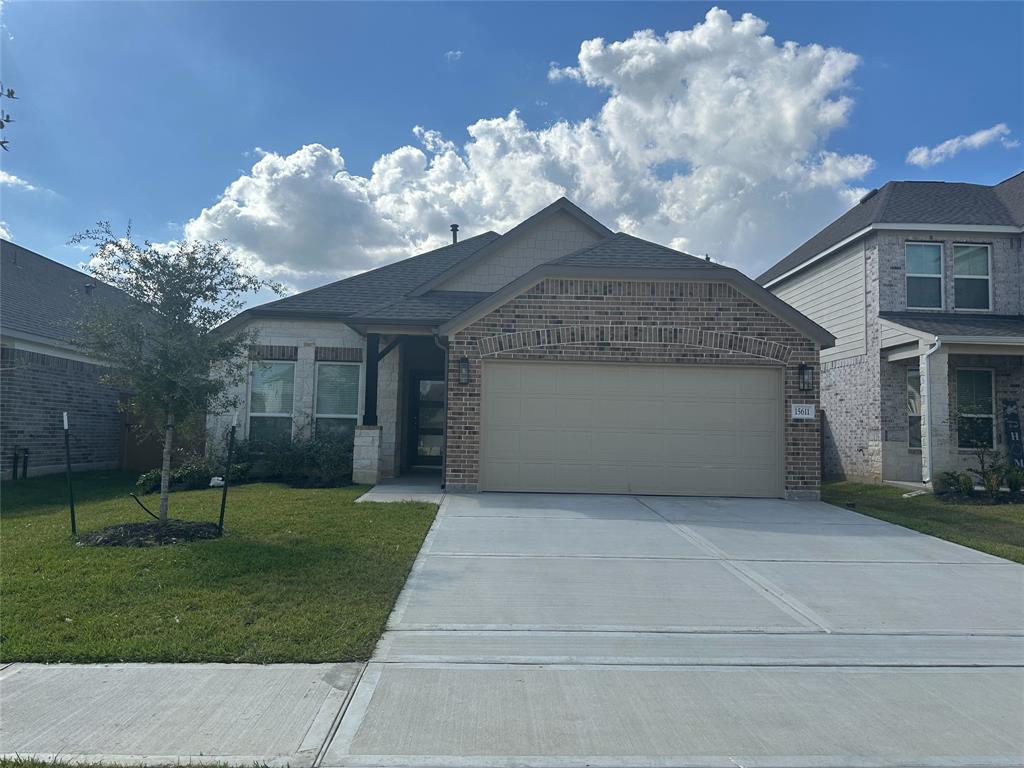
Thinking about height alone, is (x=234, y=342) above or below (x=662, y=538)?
above

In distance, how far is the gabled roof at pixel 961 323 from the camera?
44.3 ft

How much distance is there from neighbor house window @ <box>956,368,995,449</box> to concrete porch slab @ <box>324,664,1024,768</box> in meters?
12.0

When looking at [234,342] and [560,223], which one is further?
[560,223]

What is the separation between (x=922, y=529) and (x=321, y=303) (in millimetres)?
11624

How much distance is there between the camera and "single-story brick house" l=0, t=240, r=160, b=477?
14.2 meters

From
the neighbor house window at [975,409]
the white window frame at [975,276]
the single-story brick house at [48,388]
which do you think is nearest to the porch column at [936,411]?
the neighbor house window at [975,409]

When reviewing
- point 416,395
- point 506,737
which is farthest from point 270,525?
point 416,395

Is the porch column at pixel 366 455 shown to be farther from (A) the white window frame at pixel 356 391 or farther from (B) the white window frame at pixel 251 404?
(B) the white window frame at pixel 251 404

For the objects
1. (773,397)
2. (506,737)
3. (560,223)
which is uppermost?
(560,223)

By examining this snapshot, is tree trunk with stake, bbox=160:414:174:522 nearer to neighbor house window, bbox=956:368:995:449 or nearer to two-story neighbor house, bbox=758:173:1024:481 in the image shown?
two-story neighbor house, bbox=758:173:1024:481

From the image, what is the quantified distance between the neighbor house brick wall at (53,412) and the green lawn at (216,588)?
6023 millimetres

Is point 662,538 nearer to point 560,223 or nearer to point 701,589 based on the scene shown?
point 701,589

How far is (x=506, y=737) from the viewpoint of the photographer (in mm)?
3463

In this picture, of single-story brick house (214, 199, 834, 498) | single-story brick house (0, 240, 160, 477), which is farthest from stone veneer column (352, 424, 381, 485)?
single-story brick house (0, 240, 160, 477)
